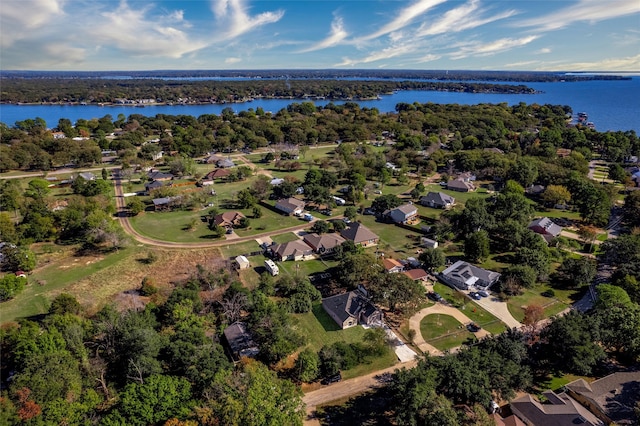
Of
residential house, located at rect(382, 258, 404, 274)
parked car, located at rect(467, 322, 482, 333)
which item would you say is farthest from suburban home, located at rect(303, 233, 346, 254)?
parked car, located at rect(467, 322, 482, 333)

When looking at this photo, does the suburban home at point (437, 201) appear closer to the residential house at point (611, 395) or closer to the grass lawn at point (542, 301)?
the grass lawn at point (542, 301)

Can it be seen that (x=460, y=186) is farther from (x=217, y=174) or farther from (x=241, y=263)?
(x=217, y=174)

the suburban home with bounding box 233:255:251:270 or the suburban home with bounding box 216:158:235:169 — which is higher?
the suburban home with bounding box 216:158:235:169

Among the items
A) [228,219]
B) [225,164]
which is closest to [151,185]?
[225,164]

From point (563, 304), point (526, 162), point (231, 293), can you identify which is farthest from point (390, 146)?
point (231, 293)

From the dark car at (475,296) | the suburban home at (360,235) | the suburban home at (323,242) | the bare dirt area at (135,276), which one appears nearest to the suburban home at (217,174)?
the bare dirt area at (135,276)

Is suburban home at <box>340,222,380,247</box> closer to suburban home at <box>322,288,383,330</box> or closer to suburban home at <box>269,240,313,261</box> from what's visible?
suburban home at <box>269,240,313,261</box>
